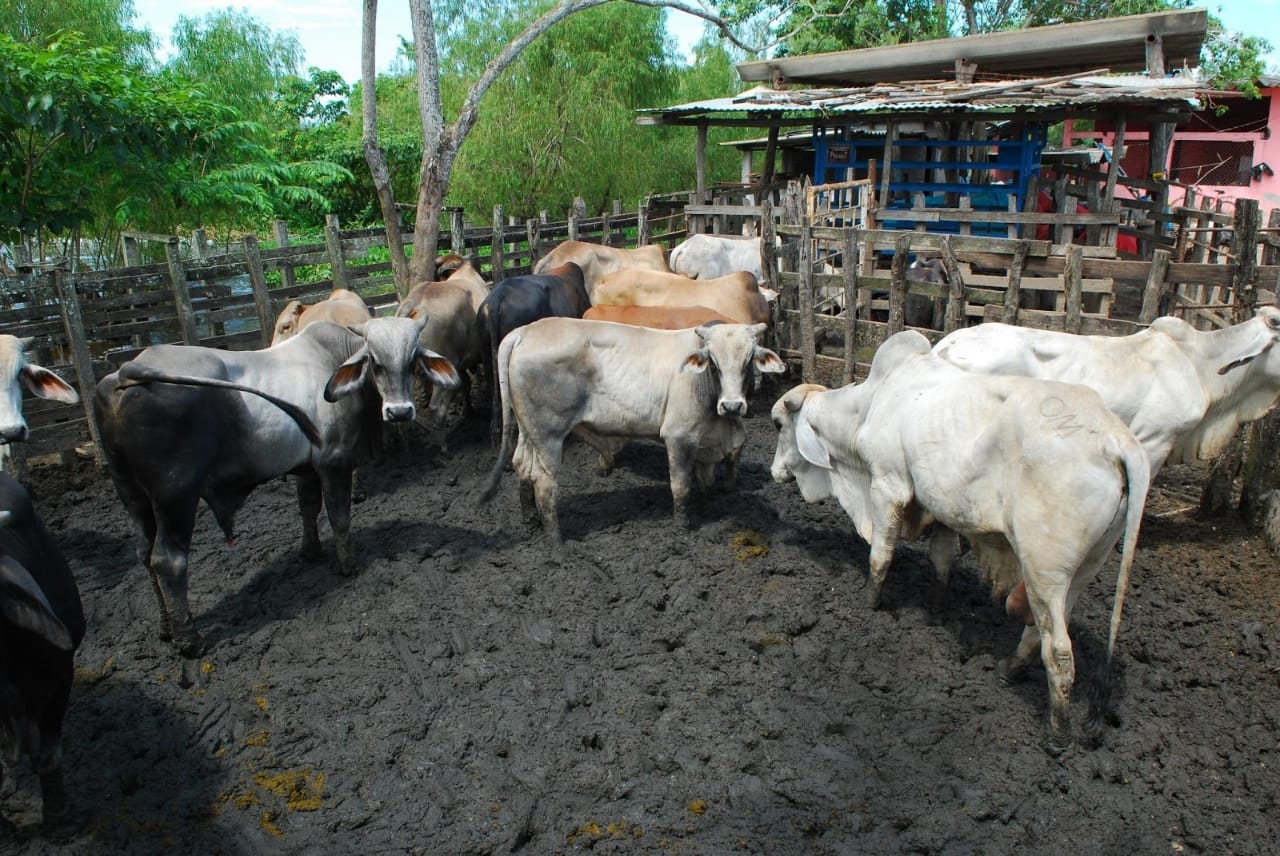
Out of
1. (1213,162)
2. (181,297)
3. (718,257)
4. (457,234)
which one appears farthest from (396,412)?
(1213,162)

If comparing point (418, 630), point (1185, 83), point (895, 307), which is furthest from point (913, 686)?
point (1185, 83)

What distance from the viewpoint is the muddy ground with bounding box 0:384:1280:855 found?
3.88 metres

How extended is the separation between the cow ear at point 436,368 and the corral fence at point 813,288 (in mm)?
3666

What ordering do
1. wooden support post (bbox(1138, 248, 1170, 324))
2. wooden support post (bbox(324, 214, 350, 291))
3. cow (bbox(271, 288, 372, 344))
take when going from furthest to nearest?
wooden support post (bbox(324, 214, 350, 291)) → cow (bbox(271, 288, 372, 344)) → wooden support post (bbox(1138, 248, 1170, 324))

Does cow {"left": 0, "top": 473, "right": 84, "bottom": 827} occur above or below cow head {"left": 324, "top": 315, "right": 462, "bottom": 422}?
below

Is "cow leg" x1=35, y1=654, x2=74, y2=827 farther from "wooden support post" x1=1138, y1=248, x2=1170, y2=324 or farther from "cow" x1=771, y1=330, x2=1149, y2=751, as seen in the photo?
"wooden support post" x1=1138, y1=248, x2=1170, y2=324

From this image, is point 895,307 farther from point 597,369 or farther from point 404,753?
point 404,753

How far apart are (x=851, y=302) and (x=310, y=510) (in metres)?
5.33

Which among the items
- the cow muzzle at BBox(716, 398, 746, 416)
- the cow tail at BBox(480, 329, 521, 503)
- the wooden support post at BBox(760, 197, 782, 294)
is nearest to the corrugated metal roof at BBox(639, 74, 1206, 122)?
the wooden support post at BBox(760, 197, 782, 294)

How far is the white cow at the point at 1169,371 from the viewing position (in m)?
5.79

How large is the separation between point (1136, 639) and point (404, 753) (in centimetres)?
382

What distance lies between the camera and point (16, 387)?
5.59 m

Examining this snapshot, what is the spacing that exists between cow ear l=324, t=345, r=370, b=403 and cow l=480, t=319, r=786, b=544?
0.93 metres

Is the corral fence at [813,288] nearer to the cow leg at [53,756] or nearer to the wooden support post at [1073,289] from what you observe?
the wooden support post at [1073,289]
